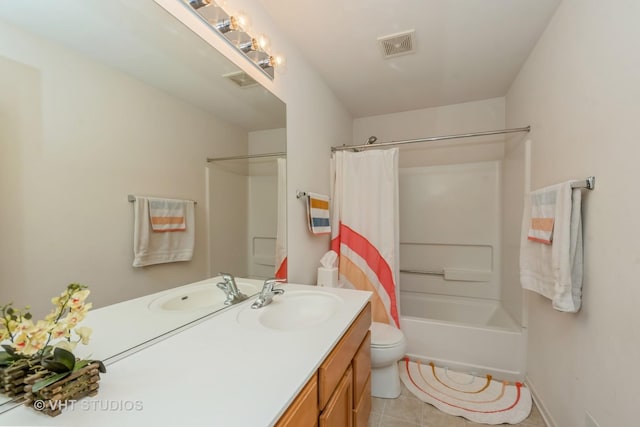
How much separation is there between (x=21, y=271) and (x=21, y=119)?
1.20 ft

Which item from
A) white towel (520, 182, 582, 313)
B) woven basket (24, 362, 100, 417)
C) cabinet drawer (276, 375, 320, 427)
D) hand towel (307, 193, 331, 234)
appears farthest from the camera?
hand towel (307, 193, 331, 234)

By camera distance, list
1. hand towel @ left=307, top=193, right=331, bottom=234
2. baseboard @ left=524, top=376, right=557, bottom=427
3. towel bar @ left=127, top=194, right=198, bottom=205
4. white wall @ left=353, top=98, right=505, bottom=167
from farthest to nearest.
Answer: white wall @ left=353, top=98, right=505, bottom=167 < hand towel @ left=307, top=193, right=331, bottom=234 < baseboard @ left=524, top=376, right=557, bottom=427 < towel bar @ left=127, top=194, right=198, bottom=205

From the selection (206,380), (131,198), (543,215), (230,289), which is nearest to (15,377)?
(206,380)

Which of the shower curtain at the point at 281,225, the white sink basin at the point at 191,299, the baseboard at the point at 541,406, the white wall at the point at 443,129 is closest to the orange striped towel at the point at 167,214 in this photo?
the white sink basin at the point at 191,299

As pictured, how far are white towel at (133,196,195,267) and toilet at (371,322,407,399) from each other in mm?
1336

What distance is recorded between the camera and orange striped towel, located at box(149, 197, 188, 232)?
3.01 feet

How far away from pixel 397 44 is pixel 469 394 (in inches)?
95.8

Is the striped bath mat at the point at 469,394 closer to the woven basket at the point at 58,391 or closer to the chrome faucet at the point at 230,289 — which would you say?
the chrome faucet at the point at 230,289

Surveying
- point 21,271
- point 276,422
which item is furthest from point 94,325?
point 276,422

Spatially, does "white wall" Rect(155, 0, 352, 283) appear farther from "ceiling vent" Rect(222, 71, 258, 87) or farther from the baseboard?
the baseboard

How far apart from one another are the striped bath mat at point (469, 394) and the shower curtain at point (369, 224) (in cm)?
40

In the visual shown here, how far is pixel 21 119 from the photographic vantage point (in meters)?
0.62

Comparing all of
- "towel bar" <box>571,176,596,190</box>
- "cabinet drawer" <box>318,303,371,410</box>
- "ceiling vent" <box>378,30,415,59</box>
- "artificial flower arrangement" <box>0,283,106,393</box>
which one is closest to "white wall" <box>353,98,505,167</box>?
"ceiling vent" <box>378,30,415,59</box>

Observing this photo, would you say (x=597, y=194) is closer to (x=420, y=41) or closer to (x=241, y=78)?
(x=420, y=41)
